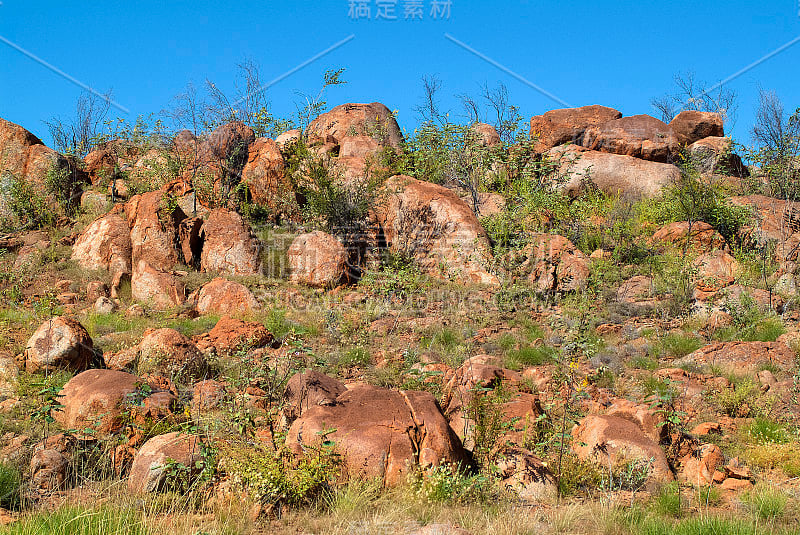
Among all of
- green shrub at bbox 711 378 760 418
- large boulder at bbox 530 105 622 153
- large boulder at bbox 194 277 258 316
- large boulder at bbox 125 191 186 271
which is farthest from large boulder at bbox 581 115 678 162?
green shrub at bbox 711 378 760 418

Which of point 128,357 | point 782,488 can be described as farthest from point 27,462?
point 782,488

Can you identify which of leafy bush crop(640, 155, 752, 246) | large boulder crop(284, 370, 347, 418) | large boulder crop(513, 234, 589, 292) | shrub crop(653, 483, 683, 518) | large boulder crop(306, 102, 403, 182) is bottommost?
shrub crop(653, 483, 683, 518)

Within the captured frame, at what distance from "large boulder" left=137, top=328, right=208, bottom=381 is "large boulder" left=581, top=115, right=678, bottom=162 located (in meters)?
14.3

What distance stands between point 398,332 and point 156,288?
4287 millimetres

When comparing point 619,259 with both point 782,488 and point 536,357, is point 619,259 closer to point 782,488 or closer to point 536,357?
point 536,357

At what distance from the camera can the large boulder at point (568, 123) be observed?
61.5ft

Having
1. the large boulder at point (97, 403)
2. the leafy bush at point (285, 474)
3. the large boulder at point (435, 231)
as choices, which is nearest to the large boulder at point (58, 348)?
the large boulder at point (97, 403)

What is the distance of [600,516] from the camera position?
13.7 feet

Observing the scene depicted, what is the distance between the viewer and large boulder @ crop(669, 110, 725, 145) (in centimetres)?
1859

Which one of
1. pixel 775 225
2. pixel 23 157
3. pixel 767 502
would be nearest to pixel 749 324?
pixel 775 225

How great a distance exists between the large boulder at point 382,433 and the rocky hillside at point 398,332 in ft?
0.08

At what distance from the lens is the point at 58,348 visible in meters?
6.99

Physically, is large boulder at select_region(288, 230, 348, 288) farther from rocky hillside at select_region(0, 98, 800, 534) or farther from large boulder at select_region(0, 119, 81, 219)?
large boulder at select_region(0, 119, 81, 219)

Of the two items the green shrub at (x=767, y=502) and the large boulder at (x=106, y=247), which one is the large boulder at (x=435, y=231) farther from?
the green shrub at (x=767, y=502)
